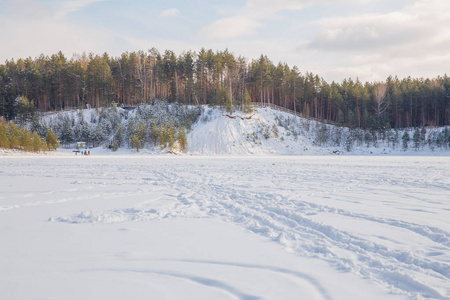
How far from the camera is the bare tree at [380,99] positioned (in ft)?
209

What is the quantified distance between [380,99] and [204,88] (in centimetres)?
4475

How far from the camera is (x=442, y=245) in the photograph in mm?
4277

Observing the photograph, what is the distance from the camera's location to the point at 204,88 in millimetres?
64875

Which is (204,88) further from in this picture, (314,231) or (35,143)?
(314,231)

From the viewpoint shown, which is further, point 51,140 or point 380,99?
point 380,99

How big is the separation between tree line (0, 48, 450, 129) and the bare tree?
224 millimetres

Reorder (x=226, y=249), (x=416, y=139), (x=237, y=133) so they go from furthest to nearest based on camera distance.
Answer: (x=237, y=133)
(x=416, y=139)
(x=226, y=249)

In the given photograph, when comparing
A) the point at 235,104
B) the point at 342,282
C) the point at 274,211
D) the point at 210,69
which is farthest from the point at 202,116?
the point at 342,282

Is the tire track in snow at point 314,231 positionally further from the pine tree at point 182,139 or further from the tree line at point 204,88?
the tree line at point 204,88

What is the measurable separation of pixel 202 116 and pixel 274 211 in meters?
53.3

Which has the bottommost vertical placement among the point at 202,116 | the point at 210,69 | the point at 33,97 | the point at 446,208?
the point at 446,208

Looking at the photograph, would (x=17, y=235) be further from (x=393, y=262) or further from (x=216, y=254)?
(x=393, y=262)

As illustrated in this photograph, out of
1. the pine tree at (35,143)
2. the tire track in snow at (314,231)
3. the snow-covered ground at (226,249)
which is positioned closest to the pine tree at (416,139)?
the snow-covered ground at (226,249)

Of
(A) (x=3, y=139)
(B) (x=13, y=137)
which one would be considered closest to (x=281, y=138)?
(B) (x=13, y=137)
